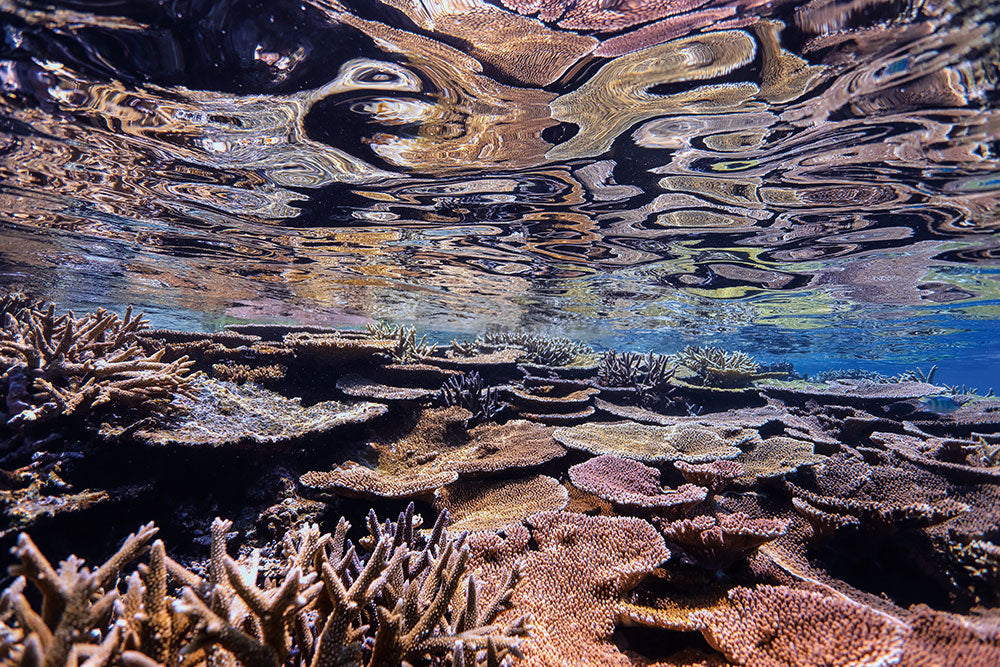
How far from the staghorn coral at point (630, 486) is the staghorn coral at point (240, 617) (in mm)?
1654

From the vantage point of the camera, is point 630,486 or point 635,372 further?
point 635,372

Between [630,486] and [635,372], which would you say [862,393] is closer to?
[635,372]

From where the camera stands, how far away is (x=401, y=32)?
520 cm

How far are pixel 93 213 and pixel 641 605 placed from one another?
1542cm

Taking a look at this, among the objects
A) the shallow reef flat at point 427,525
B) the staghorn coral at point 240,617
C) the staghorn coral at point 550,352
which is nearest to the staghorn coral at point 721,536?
the shallow reef flat at point 427,525

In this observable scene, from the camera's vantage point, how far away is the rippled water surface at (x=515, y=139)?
5066 millimetres

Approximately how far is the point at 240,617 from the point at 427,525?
9.10ft

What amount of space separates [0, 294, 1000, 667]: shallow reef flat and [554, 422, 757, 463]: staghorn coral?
0.05 metres

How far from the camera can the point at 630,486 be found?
168 inches

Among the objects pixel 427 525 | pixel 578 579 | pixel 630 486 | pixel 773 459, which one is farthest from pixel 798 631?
pixel 427 525

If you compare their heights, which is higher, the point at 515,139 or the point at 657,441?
the point at 515,139

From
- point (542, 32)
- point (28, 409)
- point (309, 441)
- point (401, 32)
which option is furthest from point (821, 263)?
point (28, 409)

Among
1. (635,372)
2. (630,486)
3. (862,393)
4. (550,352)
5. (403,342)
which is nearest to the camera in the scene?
(630,486)

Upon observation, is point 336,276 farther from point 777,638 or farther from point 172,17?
point 777,638
